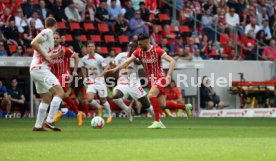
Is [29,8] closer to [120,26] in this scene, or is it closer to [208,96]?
[120,26]

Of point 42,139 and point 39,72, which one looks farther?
point 39,72

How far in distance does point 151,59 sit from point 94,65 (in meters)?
5.07

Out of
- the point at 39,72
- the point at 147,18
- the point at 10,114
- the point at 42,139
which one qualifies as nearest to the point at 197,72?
the point at 147,18

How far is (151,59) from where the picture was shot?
2084 cm

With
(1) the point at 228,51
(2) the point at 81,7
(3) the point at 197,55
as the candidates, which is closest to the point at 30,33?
(2) the point at 81,7

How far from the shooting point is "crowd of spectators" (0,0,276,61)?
30234 millimetres

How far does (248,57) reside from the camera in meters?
36.9

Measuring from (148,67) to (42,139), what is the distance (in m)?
5.58

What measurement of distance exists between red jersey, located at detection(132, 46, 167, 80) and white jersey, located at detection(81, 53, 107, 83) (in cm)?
470

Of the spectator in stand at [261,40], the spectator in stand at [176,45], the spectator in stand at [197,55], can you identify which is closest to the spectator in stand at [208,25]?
the spectator in stand at [261,40]

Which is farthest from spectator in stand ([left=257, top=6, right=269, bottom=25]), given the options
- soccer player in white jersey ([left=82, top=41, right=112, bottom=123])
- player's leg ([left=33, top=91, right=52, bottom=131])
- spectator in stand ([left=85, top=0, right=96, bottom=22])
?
player's leg ([left=33, top=91, right=52, bottom=131])

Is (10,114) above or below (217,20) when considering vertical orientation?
below

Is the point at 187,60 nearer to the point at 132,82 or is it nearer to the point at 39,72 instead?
the point at 132,82

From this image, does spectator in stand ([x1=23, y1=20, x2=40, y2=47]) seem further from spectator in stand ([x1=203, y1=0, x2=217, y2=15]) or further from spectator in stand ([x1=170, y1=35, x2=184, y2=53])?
spectator in stand ([x1=203, y1=0, x2=217, y2=15])
